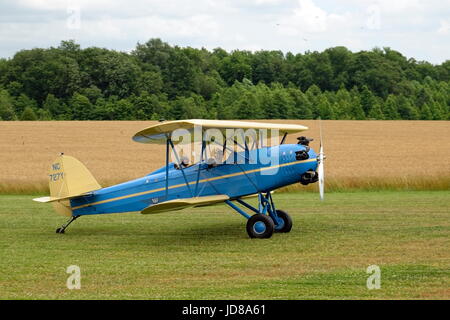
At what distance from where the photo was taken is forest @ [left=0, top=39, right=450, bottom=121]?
60.0 m

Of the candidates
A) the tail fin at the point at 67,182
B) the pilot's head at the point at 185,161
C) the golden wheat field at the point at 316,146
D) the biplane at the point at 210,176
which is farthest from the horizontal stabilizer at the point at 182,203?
the golden wheat field at the point at 316,146

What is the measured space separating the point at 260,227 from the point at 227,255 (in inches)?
74.0

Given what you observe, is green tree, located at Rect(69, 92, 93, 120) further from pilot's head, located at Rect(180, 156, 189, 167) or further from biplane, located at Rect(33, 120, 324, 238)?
pilot's head, located at Rect(180, 156, 189, 167)

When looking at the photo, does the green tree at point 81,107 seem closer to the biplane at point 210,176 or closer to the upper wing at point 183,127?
the biplane at point 210,176

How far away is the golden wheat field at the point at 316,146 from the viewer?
2547 centimetres

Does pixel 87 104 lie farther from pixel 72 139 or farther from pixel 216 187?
pixel 216 187

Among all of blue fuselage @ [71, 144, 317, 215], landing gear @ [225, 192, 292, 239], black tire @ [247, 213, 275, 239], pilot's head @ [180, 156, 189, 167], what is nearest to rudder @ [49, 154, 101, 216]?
blue fuselage @ [71, 144, 317, 215]

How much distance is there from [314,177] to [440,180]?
12174mm

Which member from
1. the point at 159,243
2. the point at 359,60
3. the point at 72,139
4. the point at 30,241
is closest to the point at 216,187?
the point at 159,243

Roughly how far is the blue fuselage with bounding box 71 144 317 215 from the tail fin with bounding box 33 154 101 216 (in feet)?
1.22

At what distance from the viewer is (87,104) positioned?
60.0 m

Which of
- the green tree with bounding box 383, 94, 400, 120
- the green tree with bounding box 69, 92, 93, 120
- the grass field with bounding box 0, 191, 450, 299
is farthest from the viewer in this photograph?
the green tree with bounding box 383, 94, 400, 120

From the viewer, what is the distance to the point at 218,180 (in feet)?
46.5

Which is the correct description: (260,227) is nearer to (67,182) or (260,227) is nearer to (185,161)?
(185,161)
